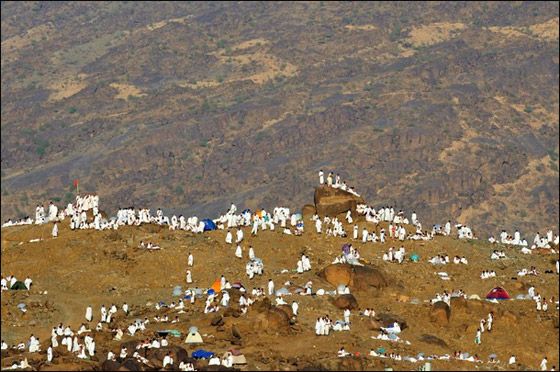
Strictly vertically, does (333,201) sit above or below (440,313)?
above

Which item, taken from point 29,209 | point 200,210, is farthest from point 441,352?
point 29,209

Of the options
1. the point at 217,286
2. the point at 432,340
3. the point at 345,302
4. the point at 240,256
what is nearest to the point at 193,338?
the point at 345,302

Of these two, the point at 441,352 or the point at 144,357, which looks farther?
the point at 441,352

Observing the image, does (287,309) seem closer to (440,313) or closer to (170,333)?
(170,333)

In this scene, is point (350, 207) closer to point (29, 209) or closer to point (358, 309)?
point (358, 309)

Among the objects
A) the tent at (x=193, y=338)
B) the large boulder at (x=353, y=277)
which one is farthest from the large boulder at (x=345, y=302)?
the tent at (x=193, y=338)

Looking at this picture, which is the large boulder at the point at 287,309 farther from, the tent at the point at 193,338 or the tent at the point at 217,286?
the tent at the point at 217,286
